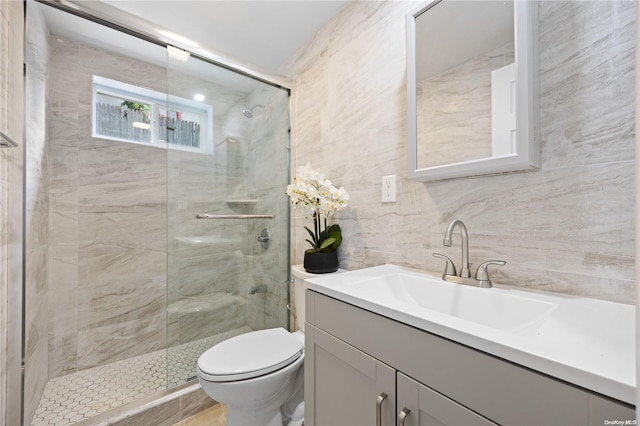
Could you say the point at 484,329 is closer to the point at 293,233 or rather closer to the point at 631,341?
the point at 631,341

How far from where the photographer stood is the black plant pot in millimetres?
1418

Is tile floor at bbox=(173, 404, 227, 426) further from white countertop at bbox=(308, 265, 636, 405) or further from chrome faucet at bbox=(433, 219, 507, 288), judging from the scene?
chrome faucet at bbox=(433, 219, 507, 288)

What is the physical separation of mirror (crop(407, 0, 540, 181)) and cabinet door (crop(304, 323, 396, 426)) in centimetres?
72

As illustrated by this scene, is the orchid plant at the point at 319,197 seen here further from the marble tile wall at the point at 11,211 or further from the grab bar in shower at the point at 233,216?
the marble tile wall at the point at 11,211

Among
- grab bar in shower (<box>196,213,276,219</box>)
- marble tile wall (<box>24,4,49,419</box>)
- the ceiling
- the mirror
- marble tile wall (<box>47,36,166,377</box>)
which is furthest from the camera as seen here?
marble tile wall (<box>47,36,166,377</box>)

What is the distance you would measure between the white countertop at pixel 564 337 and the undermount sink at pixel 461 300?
2 cm

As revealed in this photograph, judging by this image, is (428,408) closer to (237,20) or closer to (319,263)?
(319,263)

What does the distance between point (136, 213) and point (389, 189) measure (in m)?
1.94

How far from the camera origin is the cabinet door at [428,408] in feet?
1.77

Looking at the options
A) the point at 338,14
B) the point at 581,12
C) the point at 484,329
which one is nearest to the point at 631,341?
the point at 484,329

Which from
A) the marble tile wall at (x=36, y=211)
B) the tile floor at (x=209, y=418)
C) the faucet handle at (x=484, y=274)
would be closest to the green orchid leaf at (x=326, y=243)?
the faucet handle at (x=484, y=274)

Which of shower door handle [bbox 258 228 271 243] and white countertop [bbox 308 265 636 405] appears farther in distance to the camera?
shower door handle [bbox 258 228 271 243]

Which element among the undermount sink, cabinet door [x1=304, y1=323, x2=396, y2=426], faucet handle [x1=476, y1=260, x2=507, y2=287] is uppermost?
faucet handle [x1=476, y1=260, x2=507, y2=287]

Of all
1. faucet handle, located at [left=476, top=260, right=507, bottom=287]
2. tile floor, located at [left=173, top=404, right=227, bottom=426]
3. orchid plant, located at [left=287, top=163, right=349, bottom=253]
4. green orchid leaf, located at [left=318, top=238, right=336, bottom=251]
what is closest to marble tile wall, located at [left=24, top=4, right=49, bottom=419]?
tile floor, located at [left=173, top=404, right=227, bottom=426]
